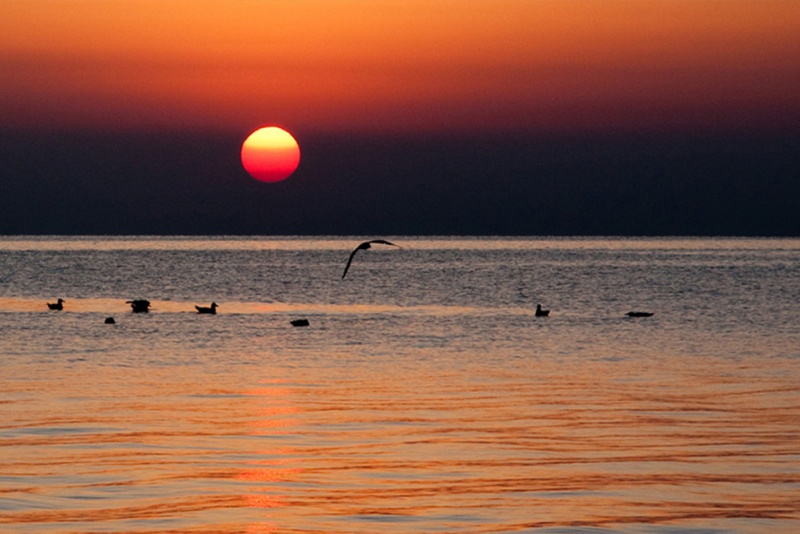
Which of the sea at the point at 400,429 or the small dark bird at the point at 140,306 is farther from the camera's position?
the small dark bird at the point at 140,306

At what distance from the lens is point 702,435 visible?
20.5 m

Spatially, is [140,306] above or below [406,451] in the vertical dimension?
below

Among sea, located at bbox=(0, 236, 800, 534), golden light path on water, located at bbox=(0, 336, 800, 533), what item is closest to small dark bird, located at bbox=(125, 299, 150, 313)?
sea, located at bbox=(0, 236, 800, 534)

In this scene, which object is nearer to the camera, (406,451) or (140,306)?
(406,451)

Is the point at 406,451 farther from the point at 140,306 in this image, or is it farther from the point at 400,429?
the point at 140,306

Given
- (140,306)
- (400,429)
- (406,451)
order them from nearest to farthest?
(406,451) → (400,429) → (140,306)

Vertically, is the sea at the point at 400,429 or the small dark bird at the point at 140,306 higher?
the sea at the point at 400,429

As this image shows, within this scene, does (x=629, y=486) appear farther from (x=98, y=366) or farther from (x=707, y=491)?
(x=98, y=366)

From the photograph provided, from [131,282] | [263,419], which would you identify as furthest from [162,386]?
[131,282]

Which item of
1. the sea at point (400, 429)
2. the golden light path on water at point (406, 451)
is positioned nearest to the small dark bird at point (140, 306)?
the sea at point (400, 429)

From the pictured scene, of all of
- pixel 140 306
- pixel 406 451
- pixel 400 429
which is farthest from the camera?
pixel 140 306

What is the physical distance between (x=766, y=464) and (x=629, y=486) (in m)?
2.48

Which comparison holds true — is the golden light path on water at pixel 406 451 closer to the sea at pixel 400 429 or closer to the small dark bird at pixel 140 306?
the sea at pixel 400 429

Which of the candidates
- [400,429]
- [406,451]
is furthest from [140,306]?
[406,451]
